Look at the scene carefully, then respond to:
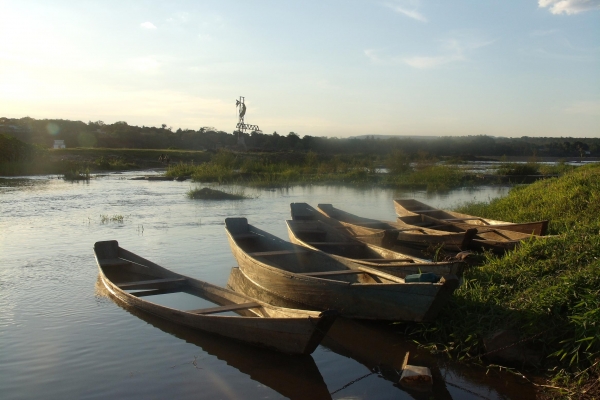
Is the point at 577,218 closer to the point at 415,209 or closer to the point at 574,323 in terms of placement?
the point at 415,209

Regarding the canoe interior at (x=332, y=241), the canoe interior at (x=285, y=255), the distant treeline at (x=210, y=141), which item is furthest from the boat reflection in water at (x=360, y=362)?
the distant treeline at (x=210, y=141)

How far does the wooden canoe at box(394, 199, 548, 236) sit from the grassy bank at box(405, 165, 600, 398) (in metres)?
1.44

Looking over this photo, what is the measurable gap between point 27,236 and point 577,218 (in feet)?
35.7

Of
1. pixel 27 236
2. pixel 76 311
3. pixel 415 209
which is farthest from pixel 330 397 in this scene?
pixel 27 236

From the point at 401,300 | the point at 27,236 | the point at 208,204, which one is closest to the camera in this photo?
the point at 401,300

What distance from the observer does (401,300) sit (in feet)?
17.7

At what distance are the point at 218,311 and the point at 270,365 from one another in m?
1.04

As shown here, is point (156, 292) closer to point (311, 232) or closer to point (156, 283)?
point (156, 283)

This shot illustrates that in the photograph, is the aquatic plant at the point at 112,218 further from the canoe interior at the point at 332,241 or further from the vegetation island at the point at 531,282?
the canoe interior at the point at 332,241

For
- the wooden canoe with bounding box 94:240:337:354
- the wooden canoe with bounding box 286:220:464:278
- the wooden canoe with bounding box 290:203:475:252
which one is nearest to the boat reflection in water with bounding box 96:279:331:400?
the wooden canoe with bounding box 94:240:337:354

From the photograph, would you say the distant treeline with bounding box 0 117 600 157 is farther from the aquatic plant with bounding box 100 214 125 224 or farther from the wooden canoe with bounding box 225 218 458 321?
the wooden canoe with bounding box 225 218 458 321

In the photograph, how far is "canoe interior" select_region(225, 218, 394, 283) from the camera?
677 cm

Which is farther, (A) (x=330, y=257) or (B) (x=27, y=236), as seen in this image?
(B) (x=27, y=236)

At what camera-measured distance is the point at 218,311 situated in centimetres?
604
